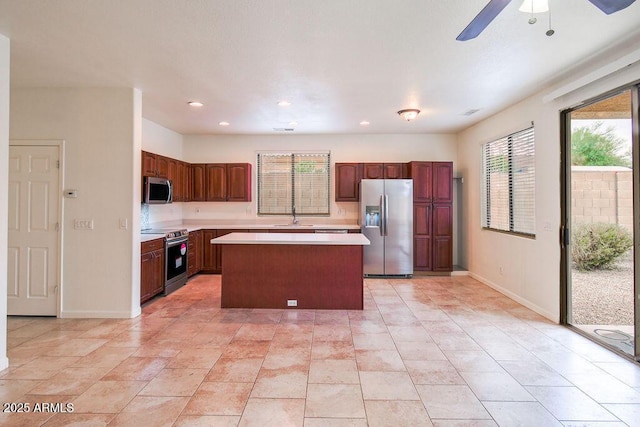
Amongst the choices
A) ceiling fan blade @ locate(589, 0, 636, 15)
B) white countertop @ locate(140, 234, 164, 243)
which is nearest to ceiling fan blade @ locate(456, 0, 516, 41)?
ceiling fan blade @ locate(589, 0, 636, 15)

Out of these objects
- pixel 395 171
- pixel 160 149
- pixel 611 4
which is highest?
pixel 160 149

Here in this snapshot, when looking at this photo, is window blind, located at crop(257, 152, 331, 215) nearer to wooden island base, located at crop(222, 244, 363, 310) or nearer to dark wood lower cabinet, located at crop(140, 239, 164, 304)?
dark wood lower cabinet, located at crop(140, 239, 164, 304)

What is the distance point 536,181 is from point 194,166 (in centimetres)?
557

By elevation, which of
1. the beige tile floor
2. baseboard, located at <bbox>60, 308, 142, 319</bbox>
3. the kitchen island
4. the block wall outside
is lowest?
the beige tile floor

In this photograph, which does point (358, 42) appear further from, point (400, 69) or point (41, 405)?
point (41, 405)

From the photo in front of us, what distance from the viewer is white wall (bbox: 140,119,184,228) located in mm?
5422

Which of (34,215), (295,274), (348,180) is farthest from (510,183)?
(34,215)

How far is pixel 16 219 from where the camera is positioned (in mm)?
3842

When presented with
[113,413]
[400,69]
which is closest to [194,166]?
[400,69]

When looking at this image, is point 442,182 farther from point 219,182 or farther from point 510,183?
point 219,182

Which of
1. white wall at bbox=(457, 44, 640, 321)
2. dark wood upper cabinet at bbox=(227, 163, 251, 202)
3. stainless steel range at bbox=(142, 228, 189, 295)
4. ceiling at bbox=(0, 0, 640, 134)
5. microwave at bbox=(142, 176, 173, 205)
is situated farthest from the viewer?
dark wood upper cabinet at bbox=(227, 163, 251, 202)

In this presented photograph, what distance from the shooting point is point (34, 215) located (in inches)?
152

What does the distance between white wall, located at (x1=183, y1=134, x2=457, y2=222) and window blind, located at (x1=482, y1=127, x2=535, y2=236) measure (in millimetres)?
1236

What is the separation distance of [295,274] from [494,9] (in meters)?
3.26
